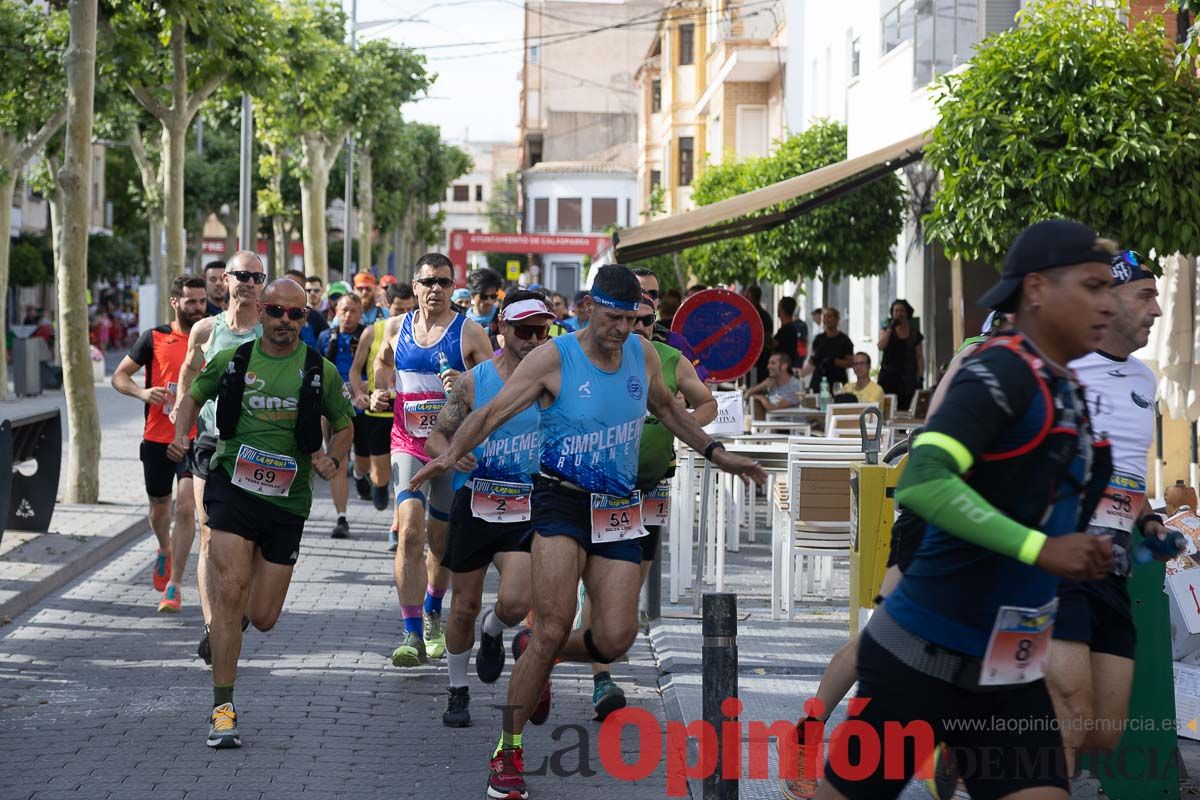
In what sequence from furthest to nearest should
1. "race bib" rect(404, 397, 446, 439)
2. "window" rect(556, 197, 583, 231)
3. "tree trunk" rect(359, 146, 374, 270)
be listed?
"window" rect(556, 197, 583, 231), "tree trunk" rect(359, 146, 374, 270), "race bib" rect(404, 397, 446, 439)

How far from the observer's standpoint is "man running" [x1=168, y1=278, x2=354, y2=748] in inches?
290

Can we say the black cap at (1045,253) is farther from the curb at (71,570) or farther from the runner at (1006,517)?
the curb at (71,570)

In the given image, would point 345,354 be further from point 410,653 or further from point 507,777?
point 507,777

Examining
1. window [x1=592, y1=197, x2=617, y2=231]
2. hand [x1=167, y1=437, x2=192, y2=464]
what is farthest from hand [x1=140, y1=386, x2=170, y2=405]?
window [x1=592, y1=197, x2=617, y2=231]

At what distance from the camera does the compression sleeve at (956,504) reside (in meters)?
3.64

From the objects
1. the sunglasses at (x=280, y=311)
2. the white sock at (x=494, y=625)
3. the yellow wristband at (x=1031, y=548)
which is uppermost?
the sunglasses at (x=280, y=311)

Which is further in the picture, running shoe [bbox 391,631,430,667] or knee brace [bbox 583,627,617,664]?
running shoe [bbox 391,631,430,667]

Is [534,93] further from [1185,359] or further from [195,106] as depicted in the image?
[1185,359]

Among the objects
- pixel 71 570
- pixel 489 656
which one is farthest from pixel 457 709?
pixel 71 570

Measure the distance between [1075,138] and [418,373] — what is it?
19.9 feet

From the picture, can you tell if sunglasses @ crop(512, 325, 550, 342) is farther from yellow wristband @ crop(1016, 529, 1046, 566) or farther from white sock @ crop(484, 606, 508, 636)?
yellow wristband @ crop(1016, 529, 1046, 566)

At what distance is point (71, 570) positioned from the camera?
11914 mm

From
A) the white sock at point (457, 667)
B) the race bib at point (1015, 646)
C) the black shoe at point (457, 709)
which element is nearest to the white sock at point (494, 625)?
the white sock at point (457, 667)

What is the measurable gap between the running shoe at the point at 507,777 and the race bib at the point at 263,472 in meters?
1.76
